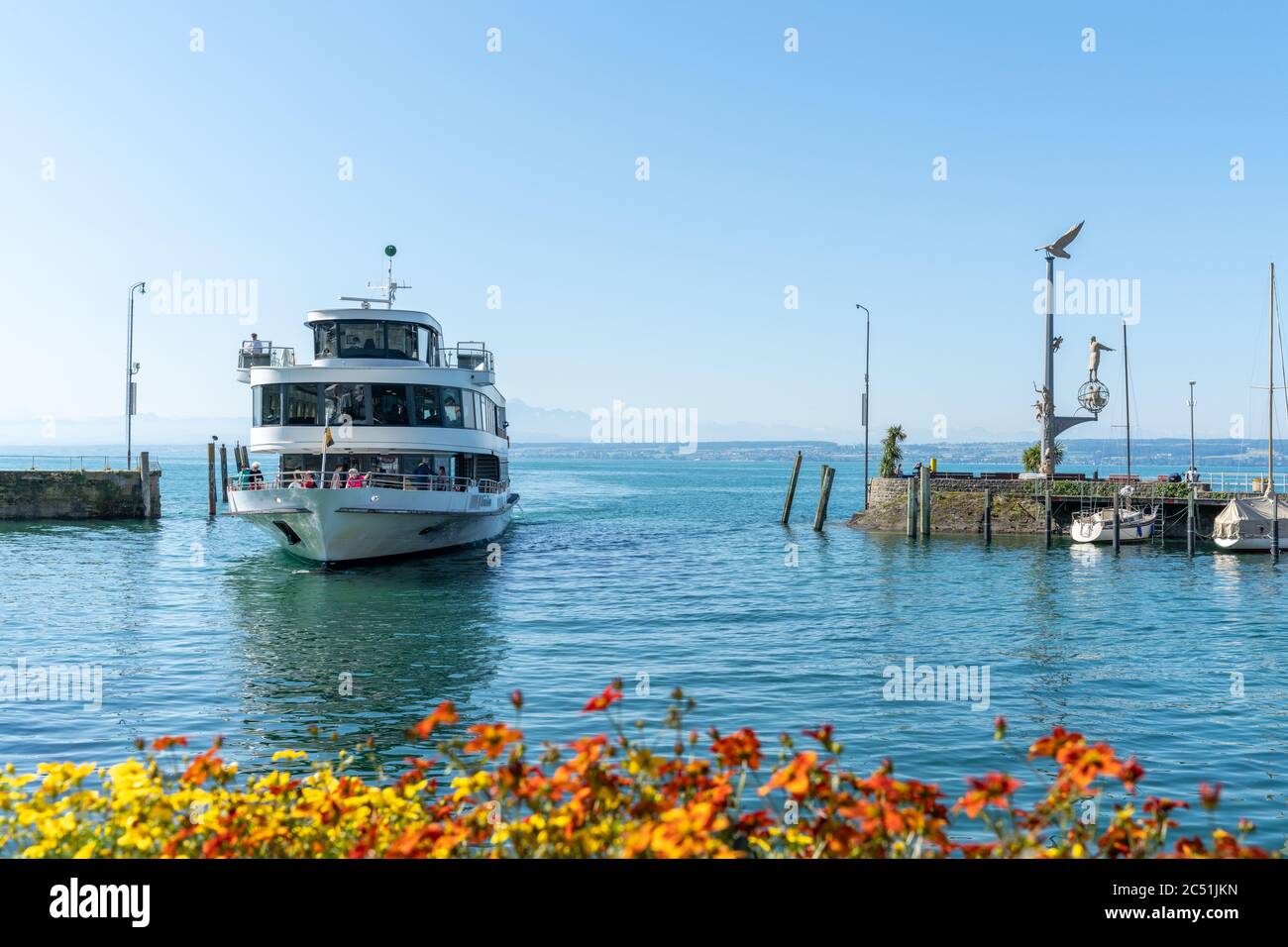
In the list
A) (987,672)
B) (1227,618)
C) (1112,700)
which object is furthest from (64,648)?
(1227,618)

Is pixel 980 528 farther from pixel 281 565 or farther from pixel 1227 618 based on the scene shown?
pixel 281 565

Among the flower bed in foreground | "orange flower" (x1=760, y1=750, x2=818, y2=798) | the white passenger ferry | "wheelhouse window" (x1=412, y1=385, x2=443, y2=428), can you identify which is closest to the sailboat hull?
the white passenger ferry

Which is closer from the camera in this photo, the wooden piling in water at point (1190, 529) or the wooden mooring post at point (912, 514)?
the wooden piling in water at point (1190, 529)

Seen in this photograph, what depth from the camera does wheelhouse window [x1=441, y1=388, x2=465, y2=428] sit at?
3422 centimetres

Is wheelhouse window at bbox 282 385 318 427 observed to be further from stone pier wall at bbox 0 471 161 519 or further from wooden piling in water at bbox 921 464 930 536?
wooden piling in water at bbox 921 464 930 536

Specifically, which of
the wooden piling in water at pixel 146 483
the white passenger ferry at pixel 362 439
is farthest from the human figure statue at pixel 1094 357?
the wooden piling in water at pixel 146 483

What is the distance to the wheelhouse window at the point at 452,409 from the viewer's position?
34.2m

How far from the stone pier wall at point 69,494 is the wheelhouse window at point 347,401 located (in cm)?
2442

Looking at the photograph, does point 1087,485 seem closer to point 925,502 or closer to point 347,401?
point 925,502

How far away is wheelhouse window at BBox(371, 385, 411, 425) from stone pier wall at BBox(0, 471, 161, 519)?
2507cm

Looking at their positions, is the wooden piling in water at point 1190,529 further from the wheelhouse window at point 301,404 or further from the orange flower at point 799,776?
the orange flower at point 799,776

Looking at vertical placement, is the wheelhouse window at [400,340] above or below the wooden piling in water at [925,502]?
above

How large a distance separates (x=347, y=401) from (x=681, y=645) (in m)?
16.3
